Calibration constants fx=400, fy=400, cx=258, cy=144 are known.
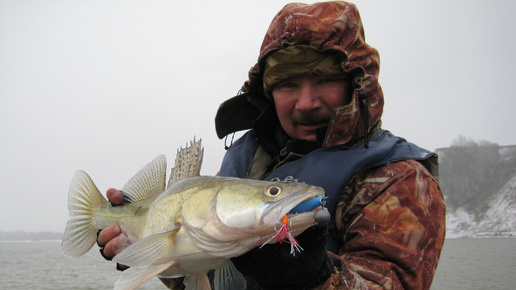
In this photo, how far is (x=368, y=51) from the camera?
3115 mm

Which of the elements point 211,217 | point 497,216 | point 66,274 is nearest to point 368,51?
point 211,217

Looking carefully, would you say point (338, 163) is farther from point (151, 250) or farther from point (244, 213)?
point (151, 250)

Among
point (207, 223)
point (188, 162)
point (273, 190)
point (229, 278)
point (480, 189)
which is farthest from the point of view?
point (480, 189)

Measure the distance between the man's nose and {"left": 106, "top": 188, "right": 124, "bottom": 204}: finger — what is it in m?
1.82

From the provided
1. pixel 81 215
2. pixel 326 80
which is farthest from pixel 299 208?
pixel 81 215

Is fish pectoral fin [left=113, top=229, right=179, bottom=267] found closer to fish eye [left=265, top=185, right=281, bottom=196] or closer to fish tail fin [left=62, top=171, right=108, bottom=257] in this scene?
fish eye [left=265, top=185, right=281, bottom=196]

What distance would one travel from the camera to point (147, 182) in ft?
12.3

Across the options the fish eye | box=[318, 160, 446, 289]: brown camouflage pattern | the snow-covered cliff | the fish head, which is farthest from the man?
the snow-covered cliff

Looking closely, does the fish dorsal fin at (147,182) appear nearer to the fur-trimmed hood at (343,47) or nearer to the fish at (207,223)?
the fish at (207,223)

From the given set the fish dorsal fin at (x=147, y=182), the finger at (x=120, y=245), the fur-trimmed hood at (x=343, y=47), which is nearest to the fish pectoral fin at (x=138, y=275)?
the finger at (x=120, y=245)

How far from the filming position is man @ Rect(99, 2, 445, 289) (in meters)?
2.16

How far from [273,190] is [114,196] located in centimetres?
214

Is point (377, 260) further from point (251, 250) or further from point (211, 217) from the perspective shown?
point (211, 217)

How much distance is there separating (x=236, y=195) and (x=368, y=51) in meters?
1.68
